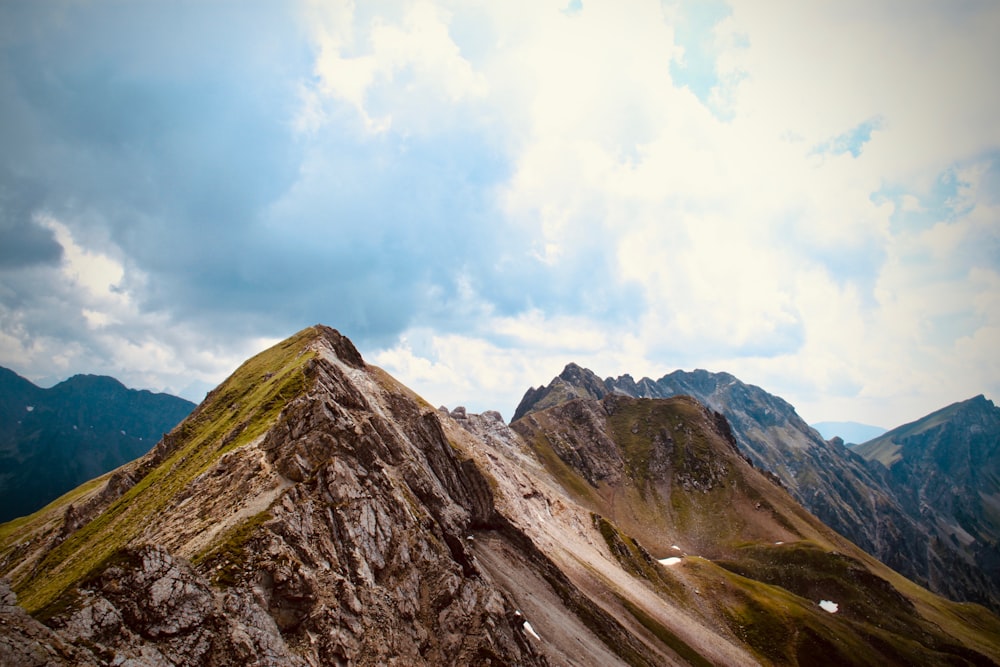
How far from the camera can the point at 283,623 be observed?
111 ft

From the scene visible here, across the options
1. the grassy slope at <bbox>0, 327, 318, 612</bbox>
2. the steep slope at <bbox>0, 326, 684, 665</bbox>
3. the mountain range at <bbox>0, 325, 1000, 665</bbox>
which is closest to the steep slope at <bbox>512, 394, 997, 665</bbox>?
→ the mountain range at <bbox>0, 325, 1000, 665</bbox>

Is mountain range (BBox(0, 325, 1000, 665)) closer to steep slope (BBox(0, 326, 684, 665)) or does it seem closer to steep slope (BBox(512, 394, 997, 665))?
steep slope (BBox(0, 326, 684, 665))

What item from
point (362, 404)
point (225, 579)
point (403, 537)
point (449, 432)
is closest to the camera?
point (225, 579)

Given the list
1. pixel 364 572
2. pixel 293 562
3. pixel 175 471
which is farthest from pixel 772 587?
pixel 175 471

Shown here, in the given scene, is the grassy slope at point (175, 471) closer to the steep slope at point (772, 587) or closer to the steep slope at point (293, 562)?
the steep slope at point (293, 562)

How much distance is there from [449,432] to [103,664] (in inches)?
3747

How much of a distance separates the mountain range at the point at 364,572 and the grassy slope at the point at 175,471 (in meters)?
0.47

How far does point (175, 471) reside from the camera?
60000mm

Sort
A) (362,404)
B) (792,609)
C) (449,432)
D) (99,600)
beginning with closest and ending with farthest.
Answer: (99,600) → (362,404) → (792,609) → (449,432)

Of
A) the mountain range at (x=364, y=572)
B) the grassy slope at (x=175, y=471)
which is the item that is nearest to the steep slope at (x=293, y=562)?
the mountain range at (x=364, y=572)

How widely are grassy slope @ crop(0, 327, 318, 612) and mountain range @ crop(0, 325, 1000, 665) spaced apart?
473 millimetres

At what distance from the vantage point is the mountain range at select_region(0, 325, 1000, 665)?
95.2 ft

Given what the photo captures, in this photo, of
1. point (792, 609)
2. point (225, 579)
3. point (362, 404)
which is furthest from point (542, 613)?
point (792, 609)

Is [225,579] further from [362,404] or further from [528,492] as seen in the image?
[528,492]
